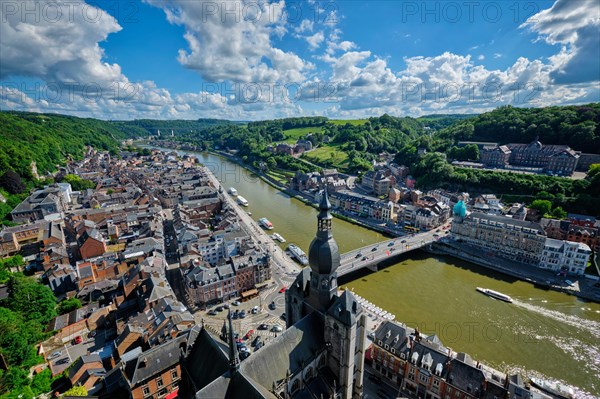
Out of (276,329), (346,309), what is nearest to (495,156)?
(276,329)

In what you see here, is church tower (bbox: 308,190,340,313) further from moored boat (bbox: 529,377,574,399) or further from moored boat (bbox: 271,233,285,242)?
moored boat (bbox: 271,233,285,242)

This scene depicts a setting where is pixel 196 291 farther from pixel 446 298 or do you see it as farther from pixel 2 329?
pixel 446 298

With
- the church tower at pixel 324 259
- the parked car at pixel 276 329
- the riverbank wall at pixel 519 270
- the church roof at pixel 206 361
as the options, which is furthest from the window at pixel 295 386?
the riverbank wall at pixel 519 270

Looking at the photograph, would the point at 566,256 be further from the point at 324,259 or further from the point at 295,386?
the point at 295,386

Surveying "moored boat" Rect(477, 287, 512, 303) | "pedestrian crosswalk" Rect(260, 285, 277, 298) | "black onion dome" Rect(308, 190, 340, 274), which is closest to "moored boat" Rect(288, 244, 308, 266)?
"pedestrian crosswalk" Rect(260, 285, 277, 298)

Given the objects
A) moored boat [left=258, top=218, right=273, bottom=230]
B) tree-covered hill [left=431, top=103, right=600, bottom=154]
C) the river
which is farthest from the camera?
tree-covered hill [left=431, top=103, right=600, bottom=154]
